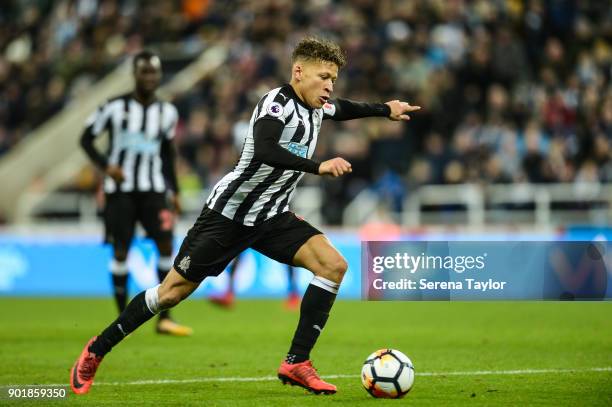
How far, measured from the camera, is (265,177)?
22.8ft

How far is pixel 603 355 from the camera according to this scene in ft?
28.2

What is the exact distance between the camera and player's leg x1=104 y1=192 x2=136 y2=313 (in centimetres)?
1036

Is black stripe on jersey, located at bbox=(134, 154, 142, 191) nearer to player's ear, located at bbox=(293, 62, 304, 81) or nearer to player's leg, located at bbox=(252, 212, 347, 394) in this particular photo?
player's leg, located at bbox=(252, 212, 347, 394)

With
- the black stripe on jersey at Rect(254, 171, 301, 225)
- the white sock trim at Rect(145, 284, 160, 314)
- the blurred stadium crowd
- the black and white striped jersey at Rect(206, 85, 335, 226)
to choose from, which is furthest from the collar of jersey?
the blurred stadium crowd

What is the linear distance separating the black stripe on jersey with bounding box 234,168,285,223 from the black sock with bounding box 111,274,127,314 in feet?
12.5

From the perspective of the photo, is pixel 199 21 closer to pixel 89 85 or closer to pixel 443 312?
pixel 89 85

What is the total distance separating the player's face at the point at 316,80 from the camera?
6.86m

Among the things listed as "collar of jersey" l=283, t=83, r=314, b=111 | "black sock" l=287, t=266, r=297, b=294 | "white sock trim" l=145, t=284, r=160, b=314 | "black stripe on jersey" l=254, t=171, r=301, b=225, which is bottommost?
"black sock" l=287, t=266, r=297, b=294

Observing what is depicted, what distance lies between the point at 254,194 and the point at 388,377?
55.3 inches

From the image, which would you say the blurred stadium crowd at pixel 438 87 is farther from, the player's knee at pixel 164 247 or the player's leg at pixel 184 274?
the player's leg at pixel 184 274

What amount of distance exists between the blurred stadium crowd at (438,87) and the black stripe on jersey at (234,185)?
26.2 ft

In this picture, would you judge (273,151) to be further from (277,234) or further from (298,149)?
(277,234)

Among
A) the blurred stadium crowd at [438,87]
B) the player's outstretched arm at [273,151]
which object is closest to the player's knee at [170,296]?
the player's outstretched arm at [273,151]

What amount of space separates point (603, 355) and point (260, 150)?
3580 millimetres
